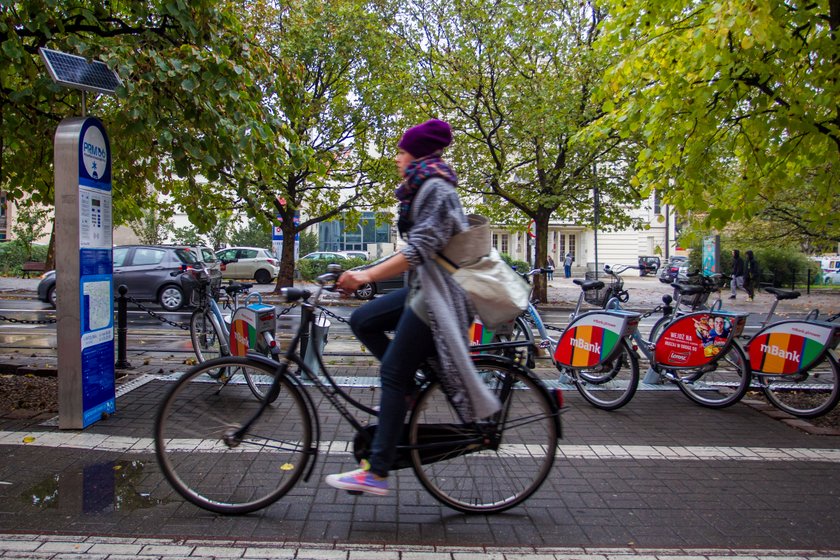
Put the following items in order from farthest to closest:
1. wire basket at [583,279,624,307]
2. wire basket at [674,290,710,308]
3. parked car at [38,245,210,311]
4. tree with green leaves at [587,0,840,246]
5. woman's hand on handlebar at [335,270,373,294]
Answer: parked car at [38,245,210,311] < wire basket at [583,279,624,307] < wire basket at [674,290,710,308] < tree with green leaves at [587,0,840,246] < woman's hand on handlebar at [335,270,373,294]

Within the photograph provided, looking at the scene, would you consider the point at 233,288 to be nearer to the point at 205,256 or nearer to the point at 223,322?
the point at 223,322

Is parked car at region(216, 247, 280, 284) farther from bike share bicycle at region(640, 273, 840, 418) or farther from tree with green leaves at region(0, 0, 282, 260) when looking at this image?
bike share bicycle at region(640, 273, 840, 418)

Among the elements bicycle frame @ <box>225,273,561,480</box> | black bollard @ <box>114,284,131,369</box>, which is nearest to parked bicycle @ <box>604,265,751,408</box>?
bicycle frame @ <box>225,273,561,480</box>

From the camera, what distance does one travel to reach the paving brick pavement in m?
3.07

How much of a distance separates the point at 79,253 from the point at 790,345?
6.25 metres

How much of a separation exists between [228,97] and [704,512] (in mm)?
4803

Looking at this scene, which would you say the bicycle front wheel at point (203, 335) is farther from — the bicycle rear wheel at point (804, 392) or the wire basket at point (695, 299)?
the bicycle rear wheel at point (804, 392)

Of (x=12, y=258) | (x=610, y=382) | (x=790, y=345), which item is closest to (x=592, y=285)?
(x=610, y=382)

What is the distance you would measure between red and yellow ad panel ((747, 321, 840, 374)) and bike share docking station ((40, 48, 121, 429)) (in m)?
5.93

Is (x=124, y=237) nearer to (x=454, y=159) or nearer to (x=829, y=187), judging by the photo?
(x=454, y=159)

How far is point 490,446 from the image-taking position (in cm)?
341

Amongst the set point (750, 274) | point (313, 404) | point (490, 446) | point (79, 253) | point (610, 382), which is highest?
point (79, 253)

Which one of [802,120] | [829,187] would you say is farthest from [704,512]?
[829,187]

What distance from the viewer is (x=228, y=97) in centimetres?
547
